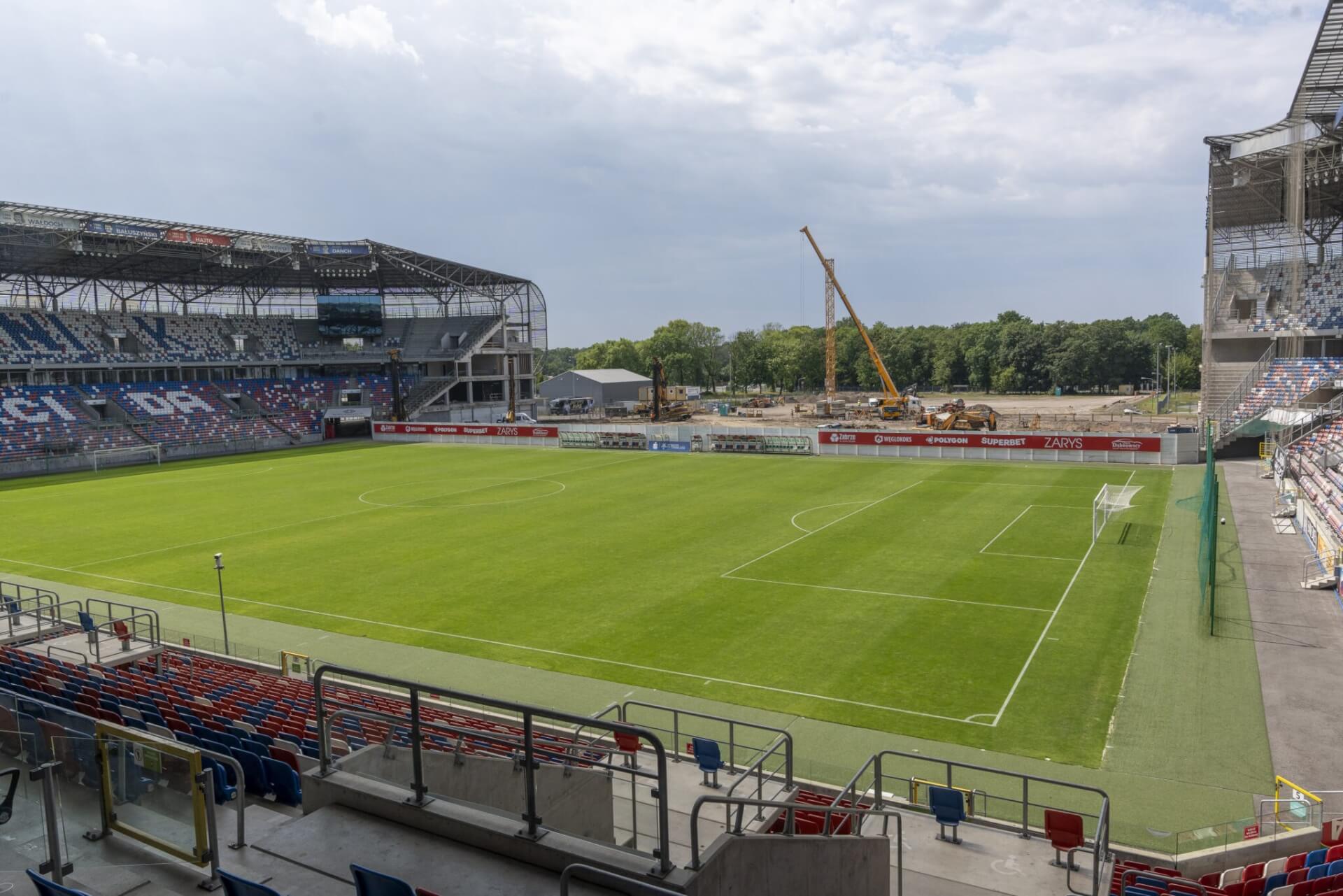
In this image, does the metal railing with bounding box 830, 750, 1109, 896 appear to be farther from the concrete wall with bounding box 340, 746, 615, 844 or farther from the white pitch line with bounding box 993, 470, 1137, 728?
the white pitch line with bounding box 993, 470, 1137, 728

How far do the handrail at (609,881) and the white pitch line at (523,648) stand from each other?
1203cm

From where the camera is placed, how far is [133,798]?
699 cm

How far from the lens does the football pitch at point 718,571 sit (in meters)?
18.5

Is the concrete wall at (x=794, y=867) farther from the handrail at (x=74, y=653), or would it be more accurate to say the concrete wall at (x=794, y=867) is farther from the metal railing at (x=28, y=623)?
the metal railing at (x=28, y=623)

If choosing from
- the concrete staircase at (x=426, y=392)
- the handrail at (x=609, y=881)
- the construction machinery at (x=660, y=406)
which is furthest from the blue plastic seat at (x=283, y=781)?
the construction machinery at (x=660, y=406)

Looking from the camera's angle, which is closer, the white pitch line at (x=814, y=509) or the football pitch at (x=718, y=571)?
the football pitch at (x=718, y=571)

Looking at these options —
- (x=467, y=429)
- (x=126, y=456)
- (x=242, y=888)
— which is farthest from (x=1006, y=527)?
(x=126, y=456)

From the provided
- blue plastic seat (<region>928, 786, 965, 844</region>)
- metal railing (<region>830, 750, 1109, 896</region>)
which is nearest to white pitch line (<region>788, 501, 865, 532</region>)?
metal railing (<region>830, 750, 1109, 896</region>)

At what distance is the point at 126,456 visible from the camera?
61.6 metres

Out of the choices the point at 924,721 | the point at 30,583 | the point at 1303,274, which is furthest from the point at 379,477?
the point at 1303,274

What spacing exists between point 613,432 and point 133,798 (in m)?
58.2

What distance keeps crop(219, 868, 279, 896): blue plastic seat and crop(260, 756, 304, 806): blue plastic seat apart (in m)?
3.48

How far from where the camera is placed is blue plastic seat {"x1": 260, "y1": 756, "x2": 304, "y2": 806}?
30.4ft

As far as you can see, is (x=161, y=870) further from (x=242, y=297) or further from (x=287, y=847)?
(x=242, y=297)
